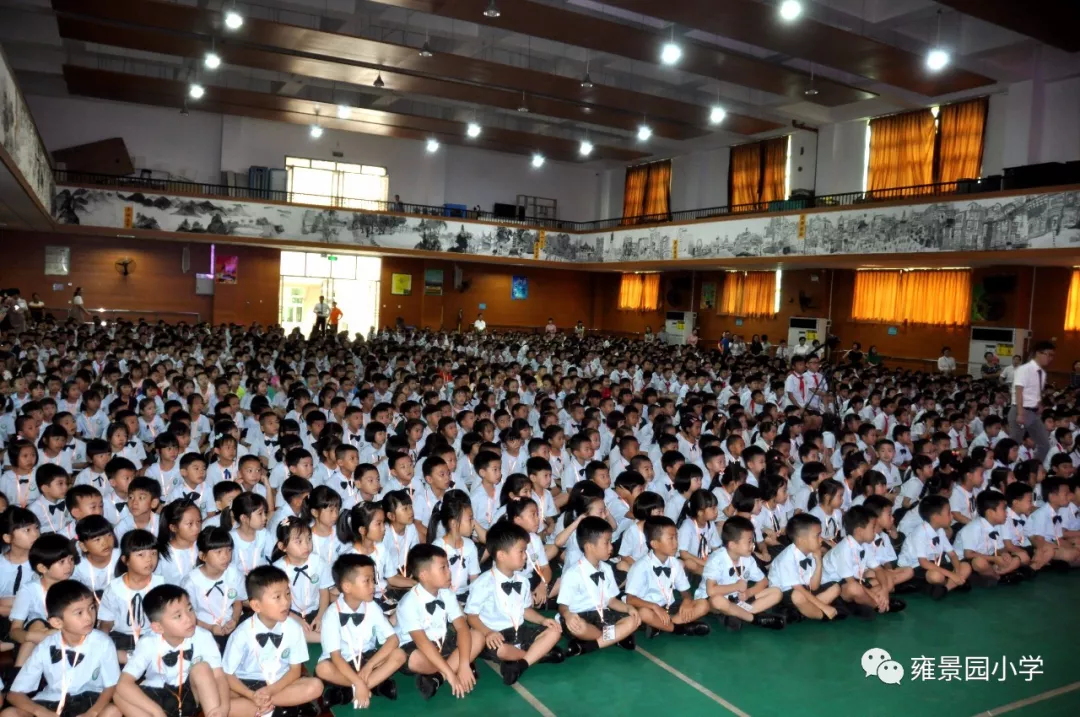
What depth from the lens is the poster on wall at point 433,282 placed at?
87.9 ft

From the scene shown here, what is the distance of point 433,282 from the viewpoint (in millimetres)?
26875

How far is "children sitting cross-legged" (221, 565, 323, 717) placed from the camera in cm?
365

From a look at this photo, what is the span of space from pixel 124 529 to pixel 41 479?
0.77 metres

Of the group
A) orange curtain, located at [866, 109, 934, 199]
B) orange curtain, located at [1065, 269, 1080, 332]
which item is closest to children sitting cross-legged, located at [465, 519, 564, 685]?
orange curtain, located at [1065, 269, 1080, 332]

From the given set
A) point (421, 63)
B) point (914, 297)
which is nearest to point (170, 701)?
point (421, 63)

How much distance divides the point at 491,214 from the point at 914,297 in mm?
13035

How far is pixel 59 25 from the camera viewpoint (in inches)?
659

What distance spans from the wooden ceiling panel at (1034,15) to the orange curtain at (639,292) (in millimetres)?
13711

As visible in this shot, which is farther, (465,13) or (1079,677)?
(465,13)

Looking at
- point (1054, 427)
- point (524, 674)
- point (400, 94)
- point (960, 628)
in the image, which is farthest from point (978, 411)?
point (400, 94)

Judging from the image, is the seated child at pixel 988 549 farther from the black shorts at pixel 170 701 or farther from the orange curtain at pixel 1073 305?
the orange curtain at pixel 1073 305

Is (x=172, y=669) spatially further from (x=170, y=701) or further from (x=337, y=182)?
(x=337, y=182)

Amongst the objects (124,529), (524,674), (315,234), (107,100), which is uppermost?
(107,100)

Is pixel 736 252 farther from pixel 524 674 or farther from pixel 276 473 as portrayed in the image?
pixel 524 674
